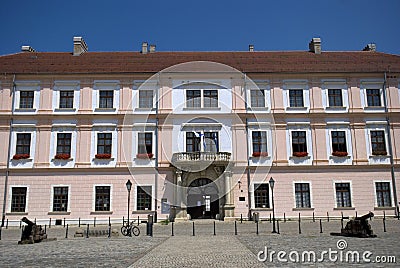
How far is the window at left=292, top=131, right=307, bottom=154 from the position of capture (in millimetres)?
30062

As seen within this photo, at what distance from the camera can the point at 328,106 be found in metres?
30.6

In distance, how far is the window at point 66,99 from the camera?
3030 centimetres

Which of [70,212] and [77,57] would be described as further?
[77,57]

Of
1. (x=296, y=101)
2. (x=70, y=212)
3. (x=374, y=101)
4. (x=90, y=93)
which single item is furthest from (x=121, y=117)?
(x=374, y=101)

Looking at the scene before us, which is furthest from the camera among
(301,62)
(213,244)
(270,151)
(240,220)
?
(301,62)

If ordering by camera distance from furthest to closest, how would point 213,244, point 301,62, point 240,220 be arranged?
point 301,62, point 240,220, point 213,244

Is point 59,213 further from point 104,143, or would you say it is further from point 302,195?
point 302,195

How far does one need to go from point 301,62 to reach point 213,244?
72.3 ft

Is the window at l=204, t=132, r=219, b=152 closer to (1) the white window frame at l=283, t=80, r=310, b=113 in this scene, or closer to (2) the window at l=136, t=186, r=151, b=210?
(2) the window at l=136, t=186, r=151, b=210

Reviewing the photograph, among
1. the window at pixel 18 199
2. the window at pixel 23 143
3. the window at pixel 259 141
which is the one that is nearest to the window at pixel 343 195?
the window at pixel 259 141

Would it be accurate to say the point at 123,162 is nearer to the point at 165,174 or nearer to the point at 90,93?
the point at 165,174

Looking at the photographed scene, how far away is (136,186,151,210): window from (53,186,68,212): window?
5.37 metres

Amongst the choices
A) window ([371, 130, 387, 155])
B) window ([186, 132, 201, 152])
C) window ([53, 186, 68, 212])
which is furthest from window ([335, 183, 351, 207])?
window ([53, 186, 68, 212])

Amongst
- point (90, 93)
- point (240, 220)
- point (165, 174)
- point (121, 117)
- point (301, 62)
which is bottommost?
point (240, 220)
